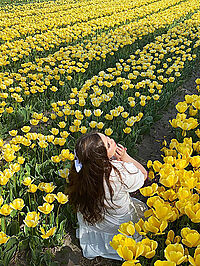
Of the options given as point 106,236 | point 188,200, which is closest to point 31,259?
point 106,236

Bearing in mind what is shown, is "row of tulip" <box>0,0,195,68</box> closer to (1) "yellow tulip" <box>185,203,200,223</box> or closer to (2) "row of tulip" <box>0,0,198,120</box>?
(2) "row of tulip" <box>0,0,198,120</box>

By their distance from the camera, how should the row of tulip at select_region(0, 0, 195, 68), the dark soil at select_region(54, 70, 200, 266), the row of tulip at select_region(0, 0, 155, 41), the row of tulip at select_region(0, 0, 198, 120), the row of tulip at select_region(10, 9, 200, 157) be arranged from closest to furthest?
the dark soil at select_region(54, 70, 200, 266)
the row of tulip at select_region(10, 9, 200, 157)
the row of tulip at select_region(0, 0, 198, 120)
the row of tulip at select_region(0, 0, 195, 68)
the row of tulip at select_region(0, 0, 155, 41)

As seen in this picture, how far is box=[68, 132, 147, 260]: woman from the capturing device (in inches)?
74.4

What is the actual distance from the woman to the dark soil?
103mm

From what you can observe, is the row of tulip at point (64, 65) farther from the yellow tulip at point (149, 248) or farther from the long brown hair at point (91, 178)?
the yellow tulip at point (149, 248)

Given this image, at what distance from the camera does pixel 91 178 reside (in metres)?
1.94

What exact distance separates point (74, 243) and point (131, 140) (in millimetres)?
1427

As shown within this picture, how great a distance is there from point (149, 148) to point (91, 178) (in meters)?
1.93

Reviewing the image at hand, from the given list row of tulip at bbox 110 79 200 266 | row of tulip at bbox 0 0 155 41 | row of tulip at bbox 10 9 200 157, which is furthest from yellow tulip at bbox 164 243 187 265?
row of tulip at bbox 0 0 155 41

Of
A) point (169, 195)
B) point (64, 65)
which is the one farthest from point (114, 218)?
point (64, 65)

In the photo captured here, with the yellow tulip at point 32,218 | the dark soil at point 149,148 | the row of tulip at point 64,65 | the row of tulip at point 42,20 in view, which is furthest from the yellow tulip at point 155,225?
the row of tulip at point 42,20

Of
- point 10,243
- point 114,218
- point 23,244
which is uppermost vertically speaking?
point 114,218

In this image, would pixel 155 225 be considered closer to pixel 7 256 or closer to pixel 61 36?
pixel 7 256

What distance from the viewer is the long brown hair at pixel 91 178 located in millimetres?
1870
